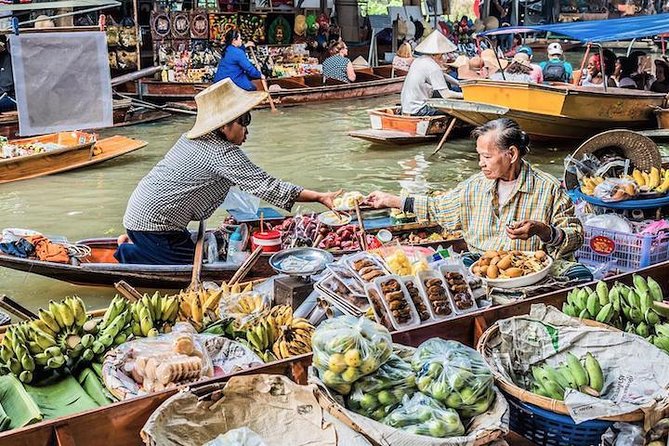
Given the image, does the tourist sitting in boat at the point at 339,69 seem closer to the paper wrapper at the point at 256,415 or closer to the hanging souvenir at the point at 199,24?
the hanging souvenir at the point at 199,24

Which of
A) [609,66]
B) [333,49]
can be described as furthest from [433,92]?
[333,49]

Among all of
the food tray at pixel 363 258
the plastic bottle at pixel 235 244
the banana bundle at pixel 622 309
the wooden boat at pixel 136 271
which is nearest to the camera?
the banana bundle at pixel 622 309

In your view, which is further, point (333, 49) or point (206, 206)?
point (333, 49)

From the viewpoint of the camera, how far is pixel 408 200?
3961mm

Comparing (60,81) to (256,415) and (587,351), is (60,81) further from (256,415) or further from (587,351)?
(587,351)

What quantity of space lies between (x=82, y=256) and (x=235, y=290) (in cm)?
207

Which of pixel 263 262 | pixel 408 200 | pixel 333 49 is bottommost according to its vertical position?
pixel 263 262

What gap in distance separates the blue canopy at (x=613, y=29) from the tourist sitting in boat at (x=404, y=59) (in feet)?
20.0

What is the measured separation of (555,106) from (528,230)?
7.23 metres

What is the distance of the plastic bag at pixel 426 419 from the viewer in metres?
1.98

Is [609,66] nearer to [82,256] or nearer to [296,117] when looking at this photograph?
[296,117]

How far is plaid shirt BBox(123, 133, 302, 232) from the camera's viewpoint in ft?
14.3

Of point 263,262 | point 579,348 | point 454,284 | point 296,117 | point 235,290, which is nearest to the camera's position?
point 579,348

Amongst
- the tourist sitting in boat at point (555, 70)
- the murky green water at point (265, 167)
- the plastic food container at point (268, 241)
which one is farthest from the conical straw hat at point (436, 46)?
the plastic food container at point (268, 241)
